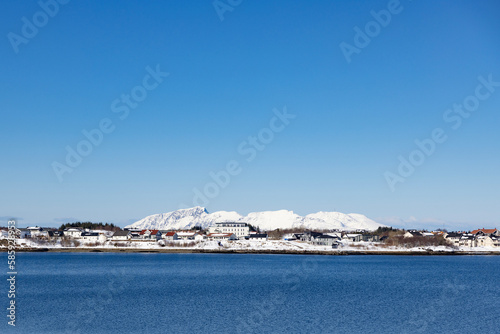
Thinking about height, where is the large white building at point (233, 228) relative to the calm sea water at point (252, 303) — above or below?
above

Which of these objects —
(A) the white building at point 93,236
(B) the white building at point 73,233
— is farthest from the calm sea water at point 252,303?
(B) the white building at point 73,233

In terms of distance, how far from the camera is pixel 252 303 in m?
24.3

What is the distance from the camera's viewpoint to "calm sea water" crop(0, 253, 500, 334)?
18.9 m

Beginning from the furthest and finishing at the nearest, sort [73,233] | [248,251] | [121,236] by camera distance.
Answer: [73,233], [121,236], [248,251]

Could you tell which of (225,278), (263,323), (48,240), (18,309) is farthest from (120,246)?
(263,323)

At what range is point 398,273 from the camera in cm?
4138

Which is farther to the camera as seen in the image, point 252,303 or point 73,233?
point 73,233

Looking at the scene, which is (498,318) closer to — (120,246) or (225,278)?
(225,278)

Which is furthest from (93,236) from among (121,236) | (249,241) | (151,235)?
(249,241)

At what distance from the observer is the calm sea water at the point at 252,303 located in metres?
18.9

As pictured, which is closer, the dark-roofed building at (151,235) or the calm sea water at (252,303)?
the calm sea water at (252,303)

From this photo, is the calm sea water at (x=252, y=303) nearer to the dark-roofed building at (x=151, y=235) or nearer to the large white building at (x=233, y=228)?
the dark-roofed building at (x=151, y=235)

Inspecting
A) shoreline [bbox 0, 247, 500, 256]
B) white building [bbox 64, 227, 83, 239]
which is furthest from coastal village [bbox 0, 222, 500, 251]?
shoreline [bbox 0, 247, 500, 256]

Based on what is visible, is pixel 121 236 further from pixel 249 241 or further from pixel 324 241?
pixel 324 241
